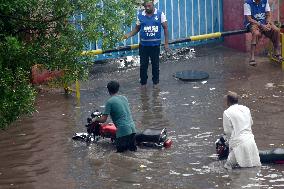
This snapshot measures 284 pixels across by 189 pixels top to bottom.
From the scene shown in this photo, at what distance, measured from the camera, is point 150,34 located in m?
14.7

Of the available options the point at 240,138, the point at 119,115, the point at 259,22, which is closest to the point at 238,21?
the point at 259,22

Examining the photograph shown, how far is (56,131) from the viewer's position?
11922 mm

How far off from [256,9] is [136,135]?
5.91 meters

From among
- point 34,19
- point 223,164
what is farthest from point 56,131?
point 34,19

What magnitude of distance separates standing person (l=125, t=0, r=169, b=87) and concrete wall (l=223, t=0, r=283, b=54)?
3.28 metres

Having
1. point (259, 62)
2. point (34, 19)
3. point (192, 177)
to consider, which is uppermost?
point (34, 19)

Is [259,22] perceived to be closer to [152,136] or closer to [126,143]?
[152,136]

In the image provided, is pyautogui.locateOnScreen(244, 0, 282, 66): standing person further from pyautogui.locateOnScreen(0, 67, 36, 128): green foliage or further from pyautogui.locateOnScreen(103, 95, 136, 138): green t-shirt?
pyautogui.locateOnScreen(0, 67, 36, 128): green foliage

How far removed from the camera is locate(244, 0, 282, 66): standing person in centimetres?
1552

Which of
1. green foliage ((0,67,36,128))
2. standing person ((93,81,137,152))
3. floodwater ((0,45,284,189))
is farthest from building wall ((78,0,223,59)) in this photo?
green foliage ((0,67,36,128))

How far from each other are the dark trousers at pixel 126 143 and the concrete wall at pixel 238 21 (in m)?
7.65

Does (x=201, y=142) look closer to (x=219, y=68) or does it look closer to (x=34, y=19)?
(x=34, y=19)

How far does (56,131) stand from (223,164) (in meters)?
3.18

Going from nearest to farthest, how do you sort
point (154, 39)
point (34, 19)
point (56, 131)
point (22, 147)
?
point (34, 19) → point (22, 147) → point (56, 131) → point (154, 39)
